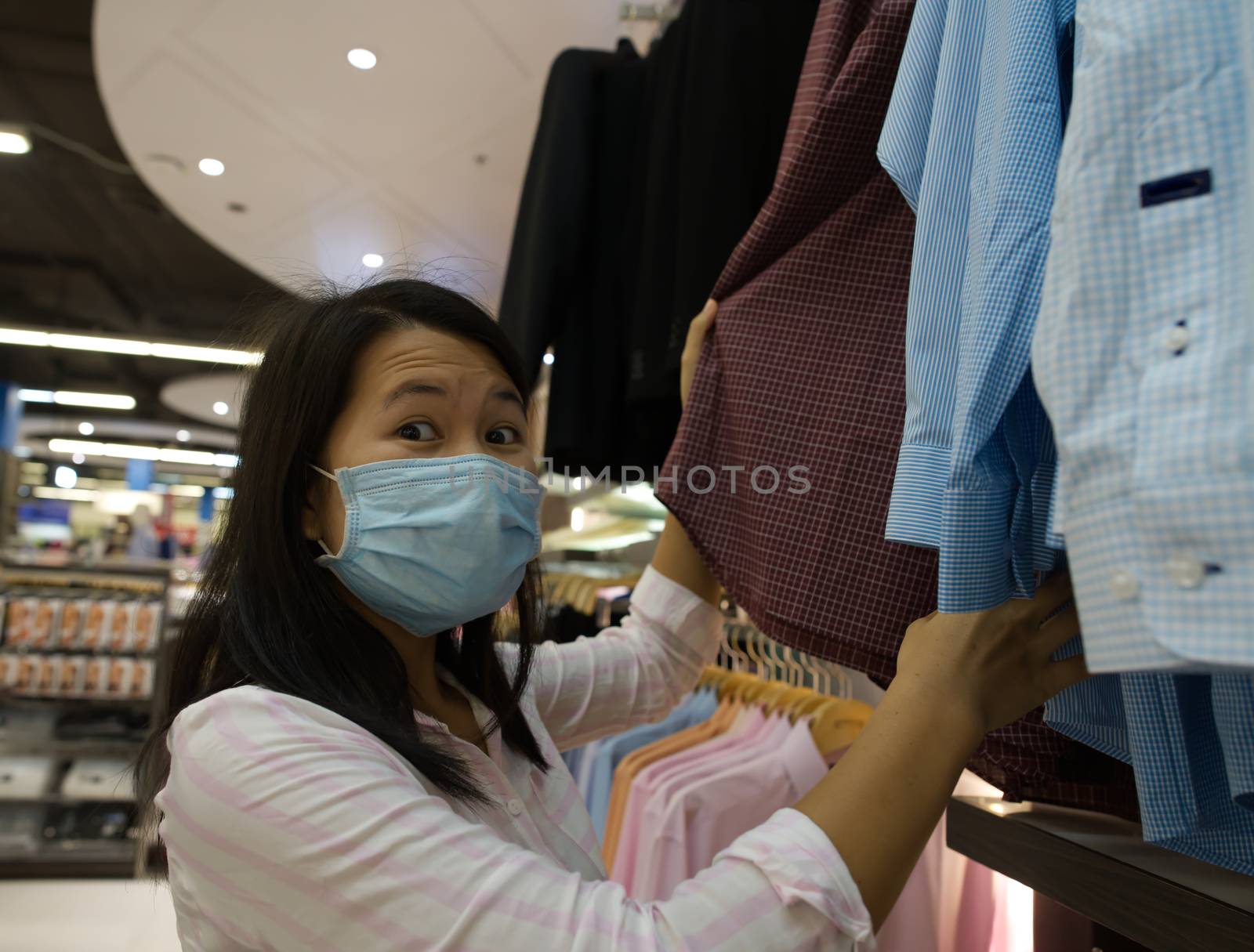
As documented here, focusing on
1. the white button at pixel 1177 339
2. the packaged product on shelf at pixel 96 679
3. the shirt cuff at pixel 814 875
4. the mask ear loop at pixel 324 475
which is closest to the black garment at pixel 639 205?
the mask ear loop at pixel 324 475

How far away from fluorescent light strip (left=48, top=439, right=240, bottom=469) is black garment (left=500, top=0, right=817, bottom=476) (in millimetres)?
4803

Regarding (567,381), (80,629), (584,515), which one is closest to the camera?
(567,381)

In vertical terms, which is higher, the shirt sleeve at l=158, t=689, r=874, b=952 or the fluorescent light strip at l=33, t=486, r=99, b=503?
the fluorescent light strip at l=33, t=486, r=99, b=503

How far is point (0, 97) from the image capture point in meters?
3.79

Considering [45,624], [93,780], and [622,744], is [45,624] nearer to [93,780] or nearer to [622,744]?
[93,780]

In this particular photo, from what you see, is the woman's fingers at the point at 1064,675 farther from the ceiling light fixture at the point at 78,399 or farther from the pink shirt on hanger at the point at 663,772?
the ceiling light fixture at the point at 78,399

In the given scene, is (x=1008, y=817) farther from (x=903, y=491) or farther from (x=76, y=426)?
(x=76, y=426)

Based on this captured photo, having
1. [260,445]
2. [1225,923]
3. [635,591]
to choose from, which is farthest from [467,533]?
[1225,923]

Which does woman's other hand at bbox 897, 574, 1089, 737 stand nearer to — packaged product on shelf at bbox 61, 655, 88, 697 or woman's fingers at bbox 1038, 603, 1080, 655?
woman's fingers at bbox 1038, 603, 1080, 655

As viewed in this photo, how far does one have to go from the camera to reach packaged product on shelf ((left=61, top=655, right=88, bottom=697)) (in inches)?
166

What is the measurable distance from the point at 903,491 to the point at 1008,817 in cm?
42

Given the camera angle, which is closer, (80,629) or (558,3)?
(558,3)

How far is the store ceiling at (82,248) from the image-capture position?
3.46 metres

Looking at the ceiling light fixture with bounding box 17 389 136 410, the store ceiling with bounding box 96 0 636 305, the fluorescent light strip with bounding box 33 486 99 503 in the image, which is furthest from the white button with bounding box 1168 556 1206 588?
the ceiling light fixture with bounding box 17 389 136 410
